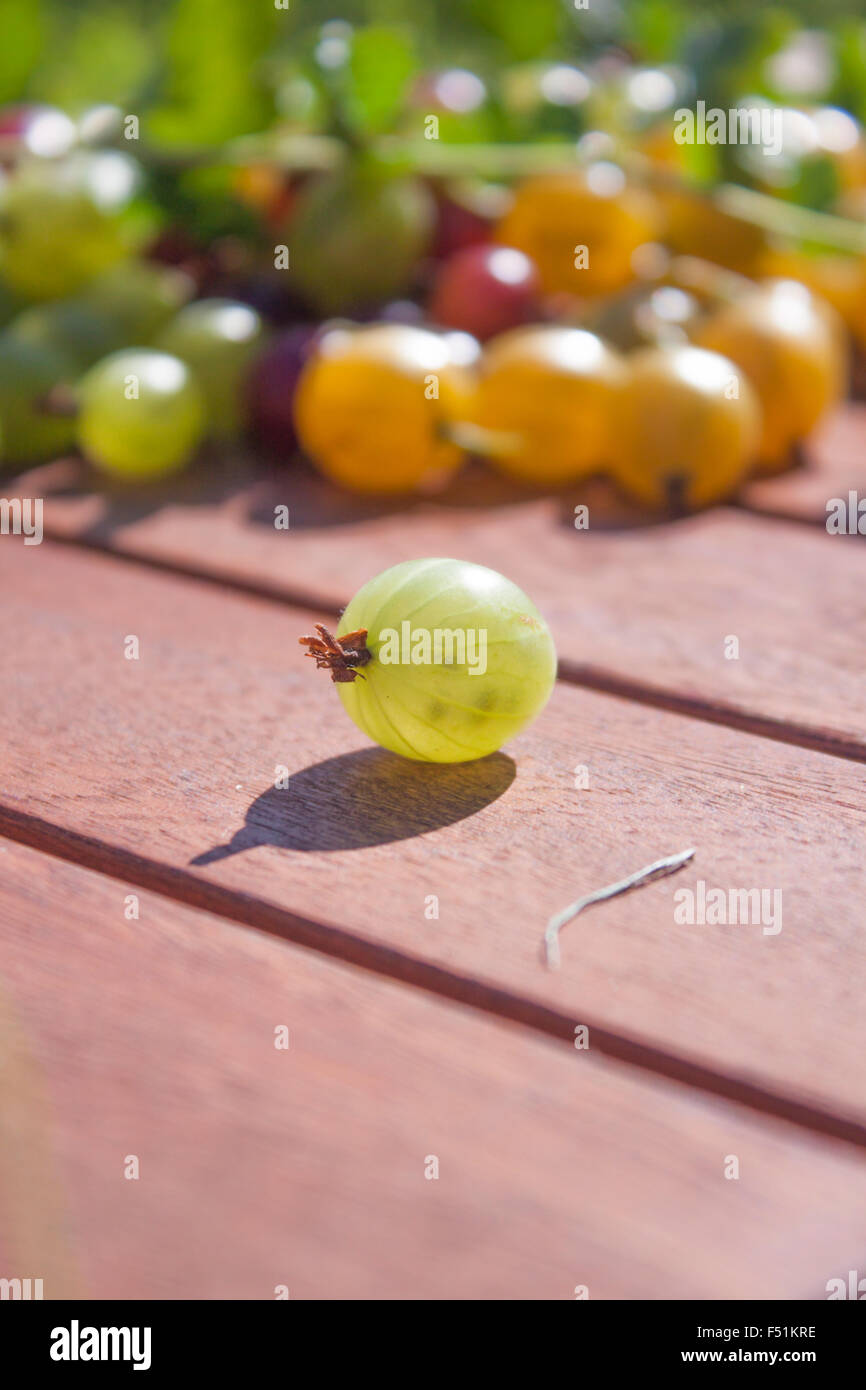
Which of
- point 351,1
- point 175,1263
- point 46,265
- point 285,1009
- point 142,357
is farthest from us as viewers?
point 351,1

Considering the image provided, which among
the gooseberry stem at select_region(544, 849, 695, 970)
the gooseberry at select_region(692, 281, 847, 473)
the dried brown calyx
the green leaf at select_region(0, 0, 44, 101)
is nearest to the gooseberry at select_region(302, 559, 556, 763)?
the dried brown calyx

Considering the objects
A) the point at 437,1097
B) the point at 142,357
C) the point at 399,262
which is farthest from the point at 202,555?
the point at 437,1097

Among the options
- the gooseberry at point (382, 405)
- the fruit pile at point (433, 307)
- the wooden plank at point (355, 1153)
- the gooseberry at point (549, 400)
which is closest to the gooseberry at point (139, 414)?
the fruit pile at point (433, 307)

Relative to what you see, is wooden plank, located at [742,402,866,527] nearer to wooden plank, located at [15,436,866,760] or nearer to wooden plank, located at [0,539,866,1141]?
wooden plank, located at [15,436,866,760]

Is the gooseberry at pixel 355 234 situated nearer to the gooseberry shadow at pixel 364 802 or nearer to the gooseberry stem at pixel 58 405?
the gooseberry stem at pixel 58 405

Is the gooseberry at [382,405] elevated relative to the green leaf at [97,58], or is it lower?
lower

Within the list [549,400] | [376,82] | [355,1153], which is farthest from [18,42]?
[355,1153]

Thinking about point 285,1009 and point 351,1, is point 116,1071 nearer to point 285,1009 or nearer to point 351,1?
point 285,1009
